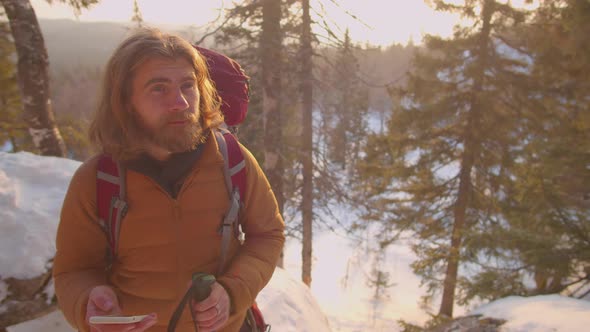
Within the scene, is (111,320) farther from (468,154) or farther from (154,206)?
(468,154)

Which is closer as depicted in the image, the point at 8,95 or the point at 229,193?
the point at 229,193

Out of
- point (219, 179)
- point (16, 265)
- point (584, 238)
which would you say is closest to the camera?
point (219, 179)

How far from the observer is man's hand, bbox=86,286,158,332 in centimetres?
131

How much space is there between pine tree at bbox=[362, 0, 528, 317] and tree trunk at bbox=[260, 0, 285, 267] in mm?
4430

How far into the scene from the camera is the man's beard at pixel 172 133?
5.06ft

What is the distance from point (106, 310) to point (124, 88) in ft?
3.27

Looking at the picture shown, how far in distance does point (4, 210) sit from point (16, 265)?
0.62 m

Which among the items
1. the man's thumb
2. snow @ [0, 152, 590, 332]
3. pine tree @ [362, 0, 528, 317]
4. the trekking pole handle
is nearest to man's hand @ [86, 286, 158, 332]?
the man's thumb

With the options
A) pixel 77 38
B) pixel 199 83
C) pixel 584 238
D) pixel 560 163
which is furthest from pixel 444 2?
pixel 77 38

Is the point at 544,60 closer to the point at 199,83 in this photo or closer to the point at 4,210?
the point at 199,83

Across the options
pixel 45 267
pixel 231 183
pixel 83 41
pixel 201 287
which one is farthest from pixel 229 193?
pixel 83 41

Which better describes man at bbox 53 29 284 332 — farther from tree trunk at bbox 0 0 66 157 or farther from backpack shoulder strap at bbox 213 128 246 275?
tree trunk at bbox 0 0 66 157

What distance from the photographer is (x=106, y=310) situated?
1.42m

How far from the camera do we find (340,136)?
8.46 meters
